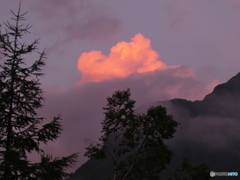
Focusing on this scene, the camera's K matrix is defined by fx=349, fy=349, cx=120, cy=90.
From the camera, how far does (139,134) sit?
31.5m

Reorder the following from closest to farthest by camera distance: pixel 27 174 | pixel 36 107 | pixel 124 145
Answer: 1. pixel 27 174
2. pixel 36 107
3. pixel 124 145

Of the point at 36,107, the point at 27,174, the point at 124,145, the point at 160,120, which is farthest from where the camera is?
the point at 124,145

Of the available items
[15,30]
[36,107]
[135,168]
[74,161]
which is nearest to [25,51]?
[15,30]

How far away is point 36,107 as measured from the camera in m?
18.2

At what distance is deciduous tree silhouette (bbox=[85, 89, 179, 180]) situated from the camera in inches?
1207

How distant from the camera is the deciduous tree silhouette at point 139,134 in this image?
30656 mm

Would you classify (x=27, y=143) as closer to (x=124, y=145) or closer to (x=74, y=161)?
(x=74, y=161)

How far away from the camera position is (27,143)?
17469 mm

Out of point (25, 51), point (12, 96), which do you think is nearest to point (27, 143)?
point (12, 96)

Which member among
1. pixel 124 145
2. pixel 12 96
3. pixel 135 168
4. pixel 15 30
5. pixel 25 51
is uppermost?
pixel 15 30

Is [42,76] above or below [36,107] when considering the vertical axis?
above

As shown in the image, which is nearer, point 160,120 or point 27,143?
point 27,143

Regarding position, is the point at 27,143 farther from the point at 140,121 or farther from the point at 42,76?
the point at 140,121

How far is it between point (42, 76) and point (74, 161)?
15.8 ft
